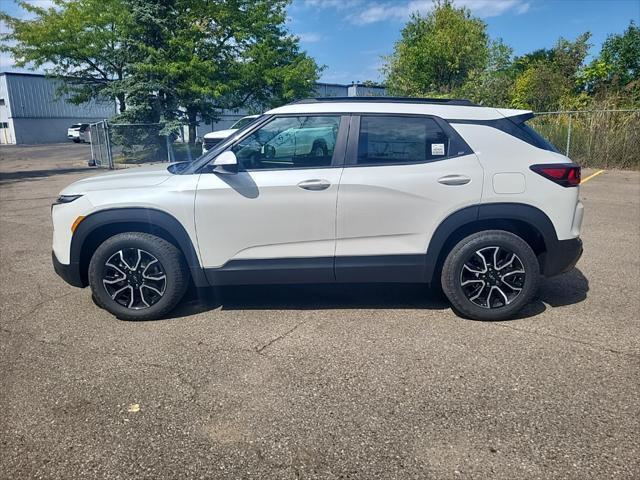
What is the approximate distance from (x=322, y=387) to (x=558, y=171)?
100 inches

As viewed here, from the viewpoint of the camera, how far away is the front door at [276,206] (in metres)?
3.87

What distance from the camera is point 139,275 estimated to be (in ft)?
13.4

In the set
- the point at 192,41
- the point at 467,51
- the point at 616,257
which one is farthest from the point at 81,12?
the point at 616,257

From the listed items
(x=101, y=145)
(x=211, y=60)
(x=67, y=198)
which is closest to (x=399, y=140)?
(x=67, y=198)

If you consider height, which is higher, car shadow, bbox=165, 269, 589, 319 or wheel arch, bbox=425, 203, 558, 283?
wheel arch, bbox=425, 203, 558, 283

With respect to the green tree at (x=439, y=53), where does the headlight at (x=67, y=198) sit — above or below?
below

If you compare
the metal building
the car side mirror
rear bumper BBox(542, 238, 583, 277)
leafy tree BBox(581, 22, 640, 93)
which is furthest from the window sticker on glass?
the metal building

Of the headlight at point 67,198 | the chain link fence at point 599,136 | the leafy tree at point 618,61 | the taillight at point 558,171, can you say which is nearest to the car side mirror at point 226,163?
the headlight at point 67,198

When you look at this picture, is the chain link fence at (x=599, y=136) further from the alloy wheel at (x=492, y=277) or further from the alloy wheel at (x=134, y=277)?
the alloy wheel at (x=134, y=277)

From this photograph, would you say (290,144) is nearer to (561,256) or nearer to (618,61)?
(561,256)

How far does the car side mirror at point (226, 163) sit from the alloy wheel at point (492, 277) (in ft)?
6.68

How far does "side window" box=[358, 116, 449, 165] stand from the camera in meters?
3.95

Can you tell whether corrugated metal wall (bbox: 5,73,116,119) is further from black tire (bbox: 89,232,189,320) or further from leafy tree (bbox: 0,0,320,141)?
black tire (bbox: 89,232,189,320)

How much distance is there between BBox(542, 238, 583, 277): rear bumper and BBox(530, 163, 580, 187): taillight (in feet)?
1.61
